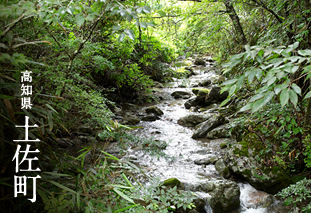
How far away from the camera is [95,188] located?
1835 mm

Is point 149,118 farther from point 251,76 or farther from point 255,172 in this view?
point 251,76

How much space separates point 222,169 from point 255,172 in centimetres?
62

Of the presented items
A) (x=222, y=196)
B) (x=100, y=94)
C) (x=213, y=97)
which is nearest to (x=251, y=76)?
(x=222, y=196)

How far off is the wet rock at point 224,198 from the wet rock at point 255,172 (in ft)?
1.31

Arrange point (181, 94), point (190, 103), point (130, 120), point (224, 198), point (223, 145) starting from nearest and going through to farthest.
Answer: point (224, 198) < point (223, 145) < point (130, 120) < point (190, 103) < point (181, 94)

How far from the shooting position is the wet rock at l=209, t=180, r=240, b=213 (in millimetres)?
2969

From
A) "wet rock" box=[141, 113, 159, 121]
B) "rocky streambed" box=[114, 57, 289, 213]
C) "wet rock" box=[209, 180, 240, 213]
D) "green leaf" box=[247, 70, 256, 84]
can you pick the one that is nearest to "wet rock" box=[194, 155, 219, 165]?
"rocky streambed" box=[114, 57, 289, 213]

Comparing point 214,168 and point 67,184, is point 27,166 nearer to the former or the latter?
point 67,184

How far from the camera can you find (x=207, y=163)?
13.8 feet

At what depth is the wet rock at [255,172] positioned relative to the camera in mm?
3083

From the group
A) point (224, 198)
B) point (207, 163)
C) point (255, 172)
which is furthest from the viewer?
point (207, 163)

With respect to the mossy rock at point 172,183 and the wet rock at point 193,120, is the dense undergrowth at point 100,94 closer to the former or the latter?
the mossy rock at point 172,183

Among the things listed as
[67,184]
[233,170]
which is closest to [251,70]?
[67,184]

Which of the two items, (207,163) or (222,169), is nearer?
(222,169)
